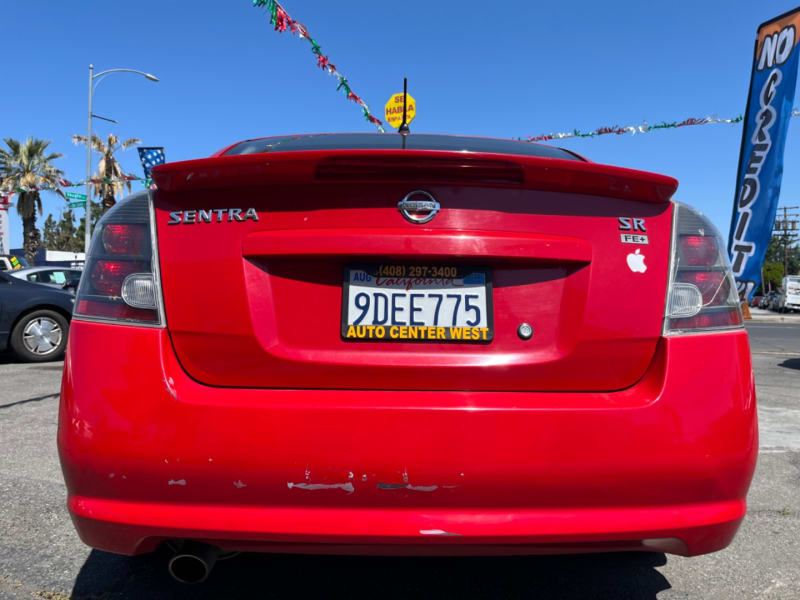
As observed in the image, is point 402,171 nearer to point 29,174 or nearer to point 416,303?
point 416,303

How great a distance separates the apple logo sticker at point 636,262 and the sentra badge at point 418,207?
0.52 m

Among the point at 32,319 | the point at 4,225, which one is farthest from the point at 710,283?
the point at 4,225

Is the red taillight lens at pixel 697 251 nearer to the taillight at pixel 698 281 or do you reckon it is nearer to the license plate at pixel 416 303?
the taillight at pixel 698 281

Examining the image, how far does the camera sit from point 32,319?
7695 millimetres

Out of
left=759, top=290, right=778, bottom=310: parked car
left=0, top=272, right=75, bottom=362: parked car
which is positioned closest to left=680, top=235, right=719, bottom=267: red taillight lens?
left=0, top=272, right=75, bottom=362: parked car

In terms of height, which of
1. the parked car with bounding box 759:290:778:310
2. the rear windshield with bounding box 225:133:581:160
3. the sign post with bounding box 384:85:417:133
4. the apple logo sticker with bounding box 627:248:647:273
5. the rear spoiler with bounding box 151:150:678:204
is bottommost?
the parked car with bounding box 759:290:778:310

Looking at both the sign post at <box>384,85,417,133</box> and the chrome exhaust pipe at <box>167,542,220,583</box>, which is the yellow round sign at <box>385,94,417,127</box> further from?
the chrome exhaust pipe at <box>167,542,220,583</box>

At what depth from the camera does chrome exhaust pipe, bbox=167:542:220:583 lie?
160 centimetres

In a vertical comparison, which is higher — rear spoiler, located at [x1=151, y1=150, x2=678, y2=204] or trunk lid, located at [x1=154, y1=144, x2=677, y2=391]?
rear spoiler, located at [x1=151, y1=150, x2=678, y2=204]

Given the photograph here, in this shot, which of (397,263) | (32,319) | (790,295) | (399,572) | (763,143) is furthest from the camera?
(790,295)

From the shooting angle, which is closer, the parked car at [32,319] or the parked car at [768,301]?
the parked car at [32,319]

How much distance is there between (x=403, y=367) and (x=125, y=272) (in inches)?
30.9

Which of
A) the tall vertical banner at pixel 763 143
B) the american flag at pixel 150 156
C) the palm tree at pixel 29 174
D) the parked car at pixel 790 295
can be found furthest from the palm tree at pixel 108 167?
the parked car at pixel 790 295

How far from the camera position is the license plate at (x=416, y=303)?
5.24 feet
